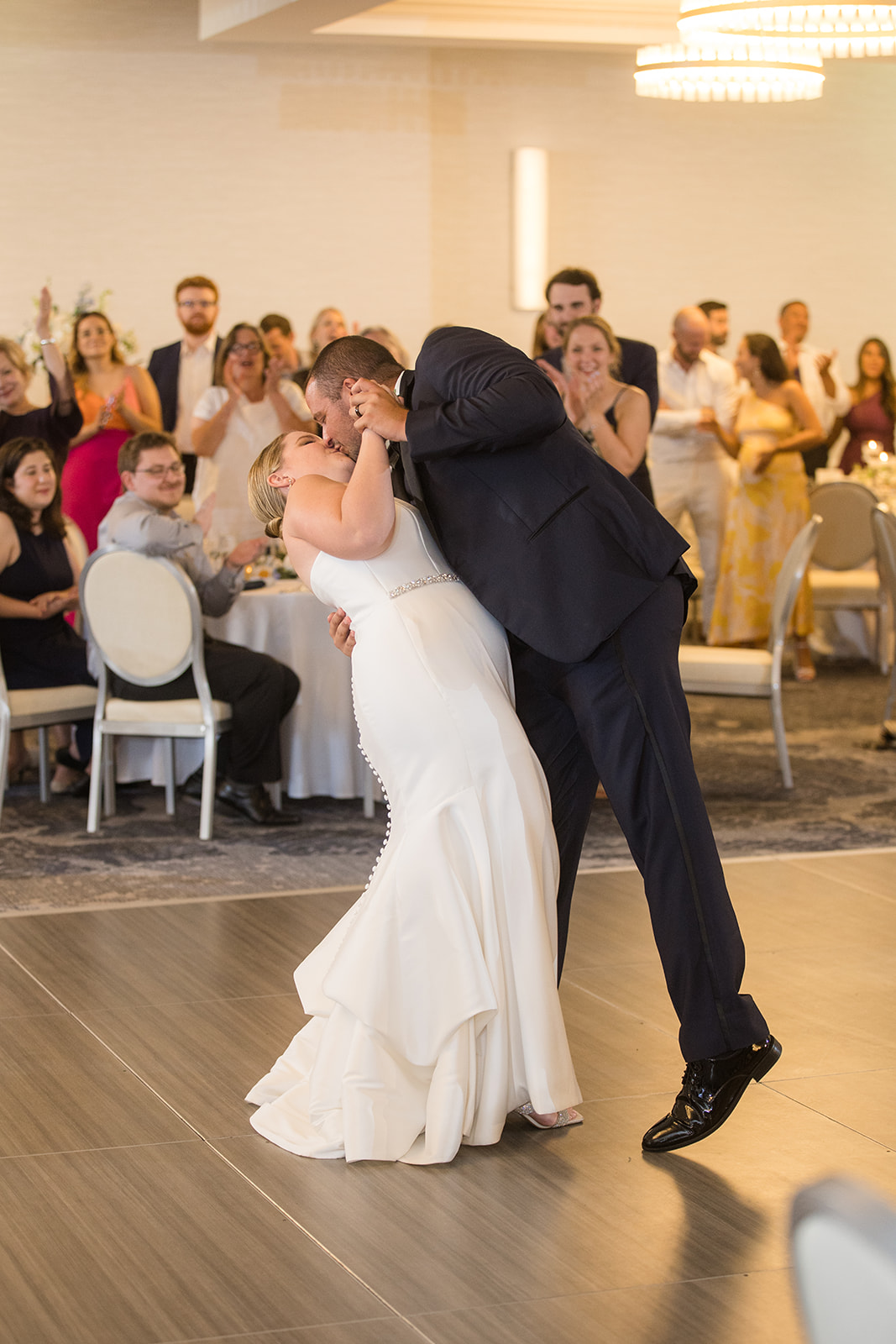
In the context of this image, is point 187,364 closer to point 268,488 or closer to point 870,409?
point 870,409

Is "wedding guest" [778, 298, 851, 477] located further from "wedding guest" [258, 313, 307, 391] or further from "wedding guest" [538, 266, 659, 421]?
"wedding guest" [538, 266, 659, 421]

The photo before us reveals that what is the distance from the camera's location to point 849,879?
4.79 m

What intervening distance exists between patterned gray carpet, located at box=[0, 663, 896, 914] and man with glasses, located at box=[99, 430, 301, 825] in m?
0.15

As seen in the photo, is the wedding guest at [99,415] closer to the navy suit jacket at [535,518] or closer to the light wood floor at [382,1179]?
the light wood floor at [382,1179]

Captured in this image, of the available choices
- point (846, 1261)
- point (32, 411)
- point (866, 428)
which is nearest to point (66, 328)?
point (32, 411)

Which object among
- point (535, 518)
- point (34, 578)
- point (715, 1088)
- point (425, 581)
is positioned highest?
point (535, 518)

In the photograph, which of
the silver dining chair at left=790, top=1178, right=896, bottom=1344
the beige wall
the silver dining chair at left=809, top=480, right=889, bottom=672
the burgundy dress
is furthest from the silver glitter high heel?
the burgundy dress

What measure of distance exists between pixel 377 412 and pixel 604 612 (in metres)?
0.51

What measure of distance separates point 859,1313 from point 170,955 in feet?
10.4

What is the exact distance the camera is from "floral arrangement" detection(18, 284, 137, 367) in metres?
9.09

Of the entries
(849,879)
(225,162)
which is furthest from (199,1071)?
(225,162)

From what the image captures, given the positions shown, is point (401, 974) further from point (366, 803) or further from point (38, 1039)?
point (366, 803)

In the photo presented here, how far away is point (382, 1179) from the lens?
2.69 m

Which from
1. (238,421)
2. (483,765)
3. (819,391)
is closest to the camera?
(483,765)
